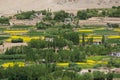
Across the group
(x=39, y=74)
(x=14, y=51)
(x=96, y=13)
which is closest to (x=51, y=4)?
(x=96, y=13)

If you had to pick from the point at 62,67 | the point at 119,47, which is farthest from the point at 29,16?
the point at 62,67

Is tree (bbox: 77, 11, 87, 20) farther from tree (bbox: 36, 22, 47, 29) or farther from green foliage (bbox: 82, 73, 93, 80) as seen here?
green foliage (bbox: 82, 73, 93, 80)

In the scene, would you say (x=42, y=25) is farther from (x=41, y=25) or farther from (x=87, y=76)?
(x=87, y=76)

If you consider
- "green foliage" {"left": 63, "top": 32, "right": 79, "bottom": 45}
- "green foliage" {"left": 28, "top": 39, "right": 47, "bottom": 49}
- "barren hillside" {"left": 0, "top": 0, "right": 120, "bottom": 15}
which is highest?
"green foliage" {"left": 28, "top": 39, "right": 47, "bottom": 49}

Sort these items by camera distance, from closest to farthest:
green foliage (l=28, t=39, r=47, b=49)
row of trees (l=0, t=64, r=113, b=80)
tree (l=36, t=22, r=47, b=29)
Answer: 1. row of trees (l=0, t=64, r=113, b=80)
2. green foliage (l=28, t=39, r=47, b=49)
3. tree (l=36, t=22, r=47, b=29)

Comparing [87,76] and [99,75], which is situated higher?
[87,76]

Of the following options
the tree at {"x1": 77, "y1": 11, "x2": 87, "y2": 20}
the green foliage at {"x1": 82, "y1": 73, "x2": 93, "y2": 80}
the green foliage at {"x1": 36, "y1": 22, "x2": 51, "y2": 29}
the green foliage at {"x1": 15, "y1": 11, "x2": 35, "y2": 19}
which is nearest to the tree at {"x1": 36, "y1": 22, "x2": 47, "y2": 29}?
the green foliage at {"x1": 36, "y1": 22, "x2": 51, "y2": 29}

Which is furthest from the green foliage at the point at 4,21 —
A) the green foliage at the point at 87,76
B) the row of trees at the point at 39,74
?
the green foliage at the point at 87,76

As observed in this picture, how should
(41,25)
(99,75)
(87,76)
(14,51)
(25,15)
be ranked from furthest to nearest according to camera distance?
1. (25,15)
2. (41,25)
3. (14,51)
4. (99,75)
5. (87,76)

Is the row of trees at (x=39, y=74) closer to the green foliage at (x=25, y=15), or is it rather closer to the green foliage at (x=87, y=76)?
the green foliage at (x=87, y=76)
